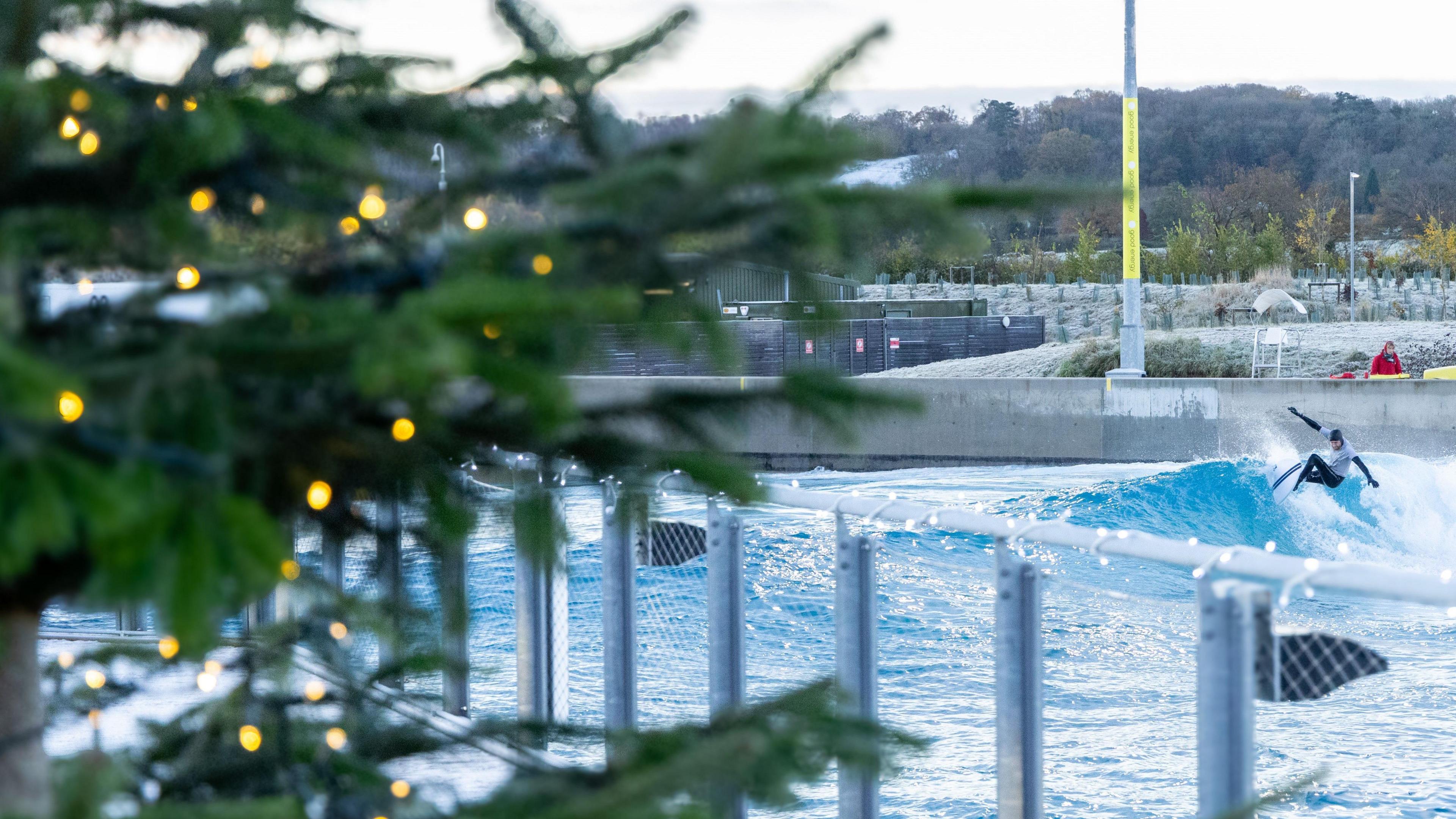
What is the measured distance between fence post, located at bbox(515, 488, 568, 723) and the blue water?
0.29 metres

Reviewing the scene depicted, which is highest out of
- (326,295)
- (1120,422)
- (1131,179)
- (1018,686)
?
(1131,179)

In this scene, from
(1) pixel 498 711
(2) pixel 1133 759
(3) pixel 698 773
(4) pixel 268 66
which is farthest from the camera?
(2) pixel 1133 759

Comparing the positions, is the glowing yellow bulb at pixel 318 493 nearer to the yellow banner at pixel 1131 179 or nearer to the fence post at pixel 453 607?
the fence post at pixel 453 607

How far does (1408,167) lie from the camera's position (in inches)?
3374

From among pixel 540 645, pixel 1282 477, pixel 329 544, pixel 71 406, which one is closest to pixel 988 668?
pixel 540 645

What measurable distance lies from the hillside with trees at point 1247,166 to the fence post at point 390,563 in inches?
1829

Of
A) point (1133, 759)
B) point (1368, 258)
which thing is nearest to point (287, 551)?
point (1133, 759)

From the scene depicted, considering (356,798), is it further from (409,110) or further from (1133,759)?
(1133,759)

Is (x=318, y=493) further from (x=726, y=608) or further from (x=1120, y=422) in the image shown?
(x=1120, y=422)

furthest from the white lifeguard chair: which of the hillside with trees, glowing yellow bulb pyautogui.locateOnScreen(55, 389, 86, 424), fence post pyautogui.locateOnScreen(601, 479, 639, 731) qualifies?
glowing yellow bulb pyautogui.locateOnScreen(55, 389, 86, 424)

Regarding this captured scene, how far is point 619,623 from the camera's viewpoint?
173 inches

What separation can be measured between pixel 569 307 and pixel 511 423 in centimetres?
60

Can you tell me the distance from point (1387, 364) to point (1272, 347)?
5200 millimetres

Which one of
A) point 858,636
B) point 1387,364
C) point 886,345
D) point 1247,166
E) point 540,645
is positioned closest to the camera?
point 858,636
